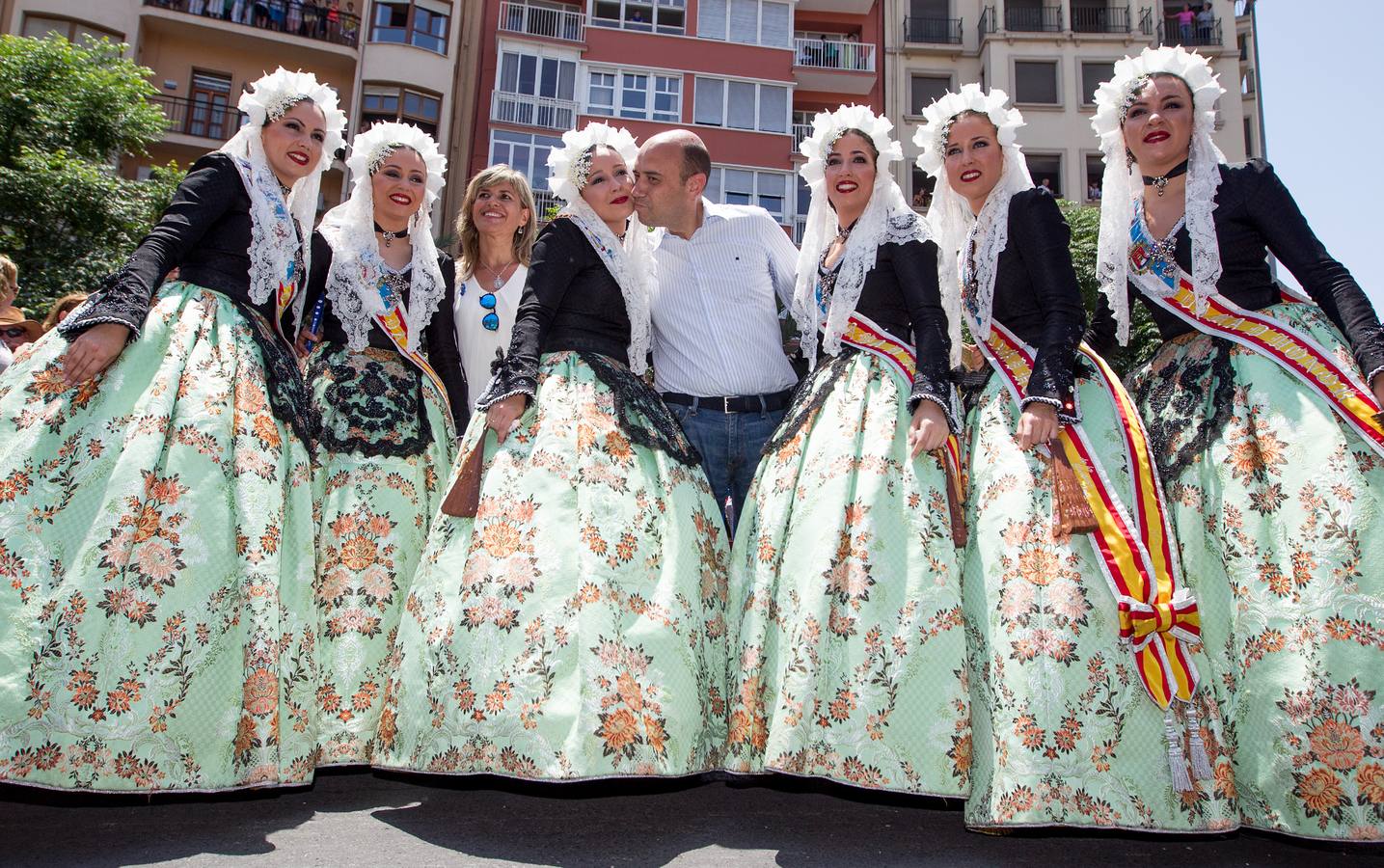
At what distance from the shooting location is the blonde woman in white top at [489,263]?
457cm

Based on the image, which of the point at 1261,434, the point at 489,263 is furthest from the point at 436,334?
the point at 1261,434

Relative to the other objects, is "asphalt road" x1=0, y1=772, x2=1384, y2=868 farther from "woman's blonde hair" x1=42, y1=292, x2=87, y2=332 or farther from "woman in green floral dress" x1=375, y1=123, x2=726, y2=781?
"woman's blonde hair" x1=42, y1=292, x2=87, y2=332

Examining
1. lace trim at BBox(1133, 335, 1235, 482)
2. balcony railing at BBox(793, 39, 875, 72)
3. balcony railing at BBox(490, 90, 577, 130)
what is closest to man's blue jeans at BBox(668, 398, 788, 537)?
lace trim at BBox(1133, 335, 1235, 482)

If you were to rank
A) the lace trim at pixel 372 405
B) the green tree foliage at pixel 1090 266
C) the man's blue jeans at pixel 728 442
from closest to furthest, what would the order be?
the lace trim at pixel 372 405 → the man's blue jeans at pixel 728 442 → the green tree foliage at pixel 1090 266

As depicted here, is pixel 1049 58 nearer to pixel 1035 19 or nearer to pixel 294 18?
pixel 1035 19

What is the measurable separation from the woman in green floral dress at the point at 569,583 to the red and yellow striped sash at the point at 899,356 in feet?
2.53

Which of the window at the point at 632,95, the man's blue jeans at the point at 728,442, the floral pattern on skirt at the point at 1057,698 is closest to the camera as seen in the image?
the floral pattern on skirt at the point at 1057,698

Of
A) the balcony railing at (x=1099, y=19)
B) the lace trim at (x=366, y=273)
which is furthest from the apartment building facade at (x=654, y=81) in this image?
the lace trim at (x=366, y=273)

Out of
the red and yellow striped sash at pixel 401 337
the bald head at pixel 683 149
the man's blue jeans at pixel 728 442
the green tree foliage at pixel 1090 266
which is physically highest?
the green tree foliage at pixel 1090 266

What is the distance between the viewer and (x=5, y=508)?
9.45ft

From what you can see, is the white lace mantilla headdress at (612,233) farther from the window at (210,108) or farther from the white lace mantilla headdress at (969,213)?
the window at (210,108)

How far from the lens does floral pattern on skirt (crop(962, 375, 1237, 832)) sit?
2.64 m

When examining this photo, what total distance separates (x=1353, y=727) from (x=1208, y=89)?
2.28m

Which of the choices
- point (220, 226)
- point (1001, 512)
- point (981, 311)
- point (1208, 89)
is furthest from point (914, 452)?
point (220, 226)
